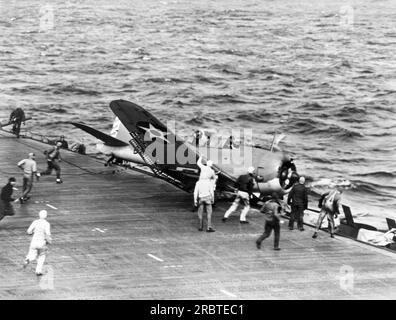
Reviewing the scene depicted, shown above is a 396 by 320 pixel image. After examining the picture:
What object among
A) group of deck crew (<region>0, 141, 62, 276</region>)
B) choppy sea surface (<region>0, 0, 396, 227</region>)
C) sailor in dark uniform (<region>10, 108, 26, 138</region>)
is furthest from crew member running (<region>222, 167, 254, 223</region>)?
sailor in dark uniform (<region>10, 108, 26, 138</region>)

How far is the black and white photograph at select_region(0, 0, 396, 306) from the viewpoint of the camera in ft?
64.1

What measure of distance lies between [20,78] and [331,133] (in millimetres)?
41104

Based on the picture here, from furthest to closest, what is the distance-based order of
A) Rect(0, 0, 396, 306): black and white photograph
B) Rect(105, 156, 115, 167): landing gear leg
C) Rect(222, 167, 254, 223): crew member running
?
Rect(105, 156, 115, 167): landing gear leg < Rect(222, 167, 254, 223): crew member running < Rect(0, 0, 396, 306): black and white photograph

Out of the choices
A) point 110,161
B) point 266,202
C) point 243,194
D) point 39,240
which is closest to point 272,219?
point 266,202

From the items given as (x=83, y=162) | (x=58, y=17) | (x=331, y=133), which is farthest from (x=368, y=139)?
(x=58, y=17)

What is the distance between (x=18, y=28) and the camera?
137 metres

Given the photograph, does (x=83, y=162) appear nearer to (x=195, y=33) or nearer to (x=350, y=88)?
(x=350, y=88)

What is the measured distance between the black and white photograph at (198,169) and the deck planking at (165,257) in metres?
0.06

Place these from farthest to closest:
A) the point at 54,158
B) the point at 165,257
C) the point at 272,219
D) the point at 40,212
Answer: the point at 54,158
the point at 272,219
the point at 165,257
the point at 40,212

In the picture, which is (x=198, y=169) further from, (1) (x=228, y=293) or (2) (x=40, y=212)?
(1) (x=228, y=293)

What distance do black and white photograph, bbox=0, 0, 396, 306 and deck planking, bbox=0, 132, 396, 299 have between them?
64 mm

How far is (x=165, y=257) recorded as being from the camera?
21.3m

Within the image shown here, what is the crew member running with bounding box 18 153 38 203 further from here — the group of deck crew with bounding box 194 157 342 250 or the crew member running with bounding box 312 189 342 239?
the crew member running with bounding box 312 189 342 239

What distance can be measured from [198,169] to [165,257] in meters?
6.07
